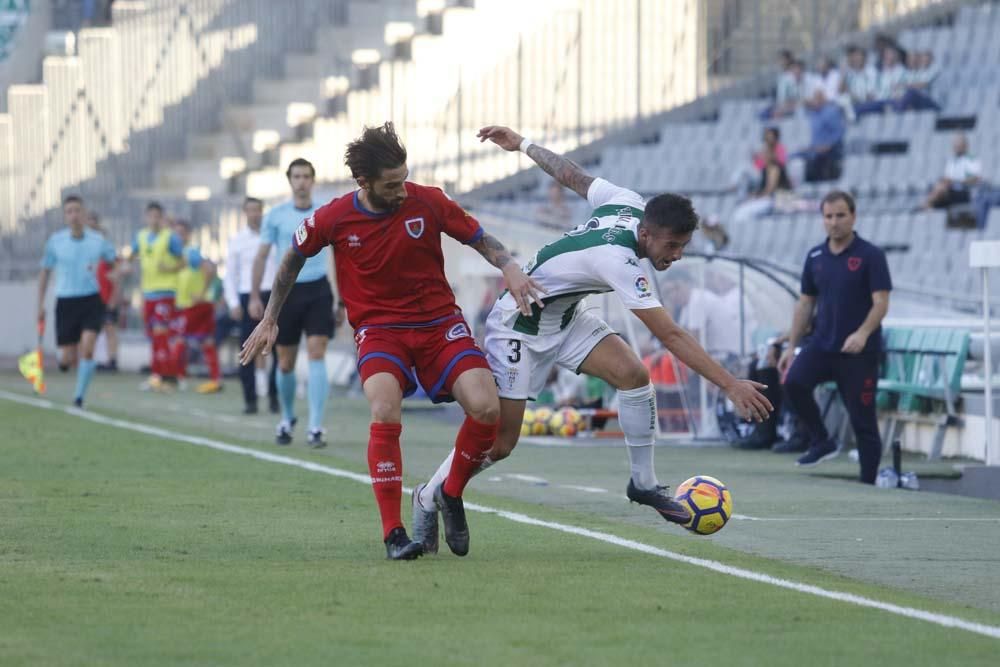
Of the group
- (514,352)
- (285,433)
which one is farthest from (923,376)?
(514,352)

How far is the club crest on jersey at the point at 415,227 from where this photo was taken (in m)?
8.28

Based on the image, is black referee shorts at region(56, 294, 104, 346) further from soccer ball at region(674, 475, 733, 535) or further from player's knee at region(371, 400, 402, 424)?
player's knee at region(371, 400, 402, 424)

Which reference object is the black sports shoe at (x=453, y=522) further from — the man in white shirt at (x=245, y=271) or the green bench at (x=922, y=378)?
the man in white shirt at (x=245, y=271)

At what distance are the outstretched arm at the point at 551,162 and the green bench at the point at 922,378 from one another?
6.39 metres

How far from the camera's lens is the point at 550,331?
8875 mm

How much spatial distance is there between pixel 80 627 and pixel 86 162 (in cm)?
3037

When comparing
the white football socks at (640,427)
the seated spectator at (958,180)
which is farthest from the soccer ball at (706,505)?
the seated spectator at (958,180)

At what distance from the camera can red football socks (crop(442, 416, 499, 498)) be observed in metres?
8.33

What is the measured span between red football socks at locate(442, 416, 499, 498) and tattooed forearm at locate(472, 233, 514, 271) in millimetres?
703

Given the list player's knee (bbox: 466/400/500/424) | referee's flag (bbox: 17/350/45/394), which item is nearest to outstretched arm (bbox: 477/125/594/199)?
player's knee (bbox: 466/400/500/424)

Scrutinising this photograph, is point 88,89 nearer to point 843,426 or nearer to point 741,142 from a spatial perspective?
point 741,142

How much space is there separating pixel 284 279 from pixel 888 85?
1855cm

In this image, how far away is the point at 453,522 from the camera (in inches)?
324

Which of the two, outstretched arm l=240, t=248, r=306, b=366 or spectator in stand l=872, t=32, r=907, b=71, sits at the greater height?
spectator in stand l=872, t=32, r=907, b=71
